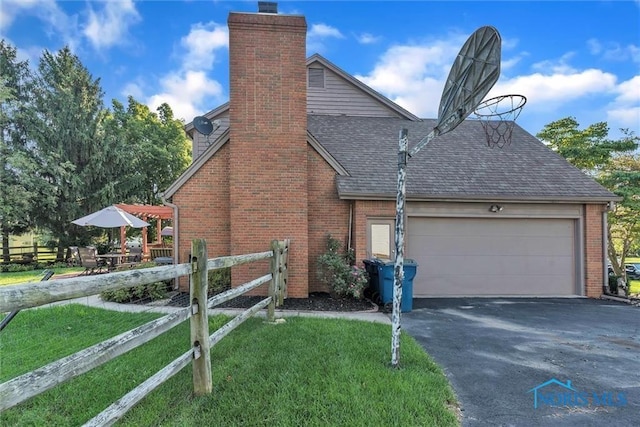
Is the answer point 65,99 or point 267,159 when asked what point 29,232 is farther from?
point 267,159

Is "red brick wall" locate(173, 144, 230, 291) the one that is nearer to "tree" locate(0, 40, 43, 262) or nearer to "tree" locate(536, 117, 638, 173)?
"tree" locate(0, 40, 43, 262)

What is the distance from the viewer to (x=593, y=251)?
9.26m

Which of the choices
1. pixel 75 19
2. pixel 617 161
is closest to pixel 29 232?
pixel 75 19

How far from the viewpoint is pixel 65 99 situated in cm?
2045

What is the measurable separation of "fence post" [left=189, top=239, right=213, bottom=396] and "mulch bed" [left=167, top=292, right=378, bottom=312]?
12.6 ft

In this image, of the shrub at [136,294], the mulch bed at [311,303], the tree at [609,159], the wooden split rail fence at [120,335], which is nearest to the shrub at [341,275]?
the mulch bed at [311,303]

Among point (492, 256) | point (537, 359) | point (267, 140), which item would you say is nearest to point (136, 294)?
point (267, 140)

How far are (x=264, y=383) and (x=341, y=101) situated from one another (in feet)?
36.2

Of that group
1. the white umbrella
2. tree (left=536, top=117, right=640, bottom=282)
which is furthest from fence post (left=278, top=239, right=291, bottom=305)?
tree (left=536, top=117, right=640, bottom=282)

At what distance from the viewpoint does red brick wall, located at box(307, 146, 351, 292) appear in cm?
877

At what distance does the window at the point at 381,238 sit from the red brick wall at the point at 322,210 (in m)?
0.63

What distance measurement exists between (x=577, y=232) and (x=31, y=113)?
2599 cm

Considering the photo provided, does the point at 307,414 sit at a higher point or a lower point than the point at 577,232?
lower

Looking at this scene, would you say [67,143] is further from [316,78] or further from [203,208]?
[203,208]
